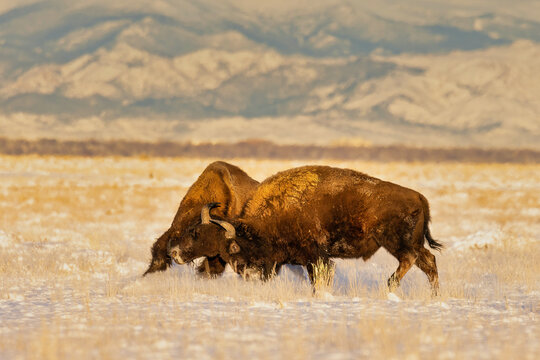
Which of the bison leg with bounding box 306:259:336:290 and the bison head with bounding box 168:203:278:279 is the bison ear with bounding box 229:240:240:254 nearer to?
the bison head with bounding box 168:203:278:279

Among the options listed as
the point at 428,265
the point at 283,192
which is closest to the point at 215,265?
the point at 283,192

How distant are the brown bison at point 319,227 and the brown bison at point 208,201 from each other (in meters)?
1.05

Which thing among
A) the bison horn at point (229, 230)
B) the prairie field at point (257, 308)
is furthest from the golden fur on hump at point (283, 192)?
the prairie field at point (257, 308)

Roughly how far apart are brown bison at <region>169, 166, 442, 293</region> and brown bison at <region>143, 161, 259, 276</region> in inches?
41.2

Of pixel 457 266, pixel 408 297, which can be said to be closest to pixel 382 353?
pixel 408 297

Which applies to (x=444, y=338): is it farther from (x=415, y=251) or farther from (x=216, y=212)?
(x=216, y=212)

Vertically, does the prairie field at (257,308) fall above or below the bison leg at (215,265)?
below

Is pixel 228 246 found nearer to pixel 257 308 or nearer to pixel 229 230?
pixel 229 230

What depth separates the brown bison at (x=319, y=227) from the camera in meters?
9.26

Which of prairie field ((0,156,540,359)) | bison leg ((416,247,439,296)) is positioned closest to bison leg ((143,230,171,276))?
prairie field ((0,156,540,359))

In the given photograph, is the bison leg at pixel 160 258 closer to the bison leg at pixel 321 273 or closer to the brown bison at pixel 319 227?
the brown bison at pixel 319 227

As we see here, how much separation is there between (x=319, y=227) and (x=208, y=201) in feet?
8.22

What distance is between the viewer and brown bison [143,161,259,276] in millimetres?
11000

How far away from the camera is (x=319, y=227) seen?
9.46 m
